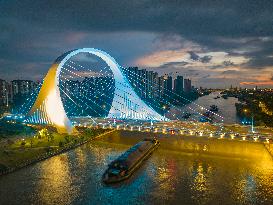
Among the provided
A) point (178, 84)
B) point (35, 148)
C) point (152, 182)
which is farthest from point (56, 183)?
point (178, 84)

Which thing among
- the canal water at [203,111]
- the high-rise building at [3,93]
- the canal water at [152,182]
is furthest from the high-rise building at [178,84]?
the canal water at [152,182]

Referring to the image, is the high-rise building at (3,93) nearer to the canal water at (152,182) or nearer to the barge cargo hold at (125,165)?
the canal water at (152,182)

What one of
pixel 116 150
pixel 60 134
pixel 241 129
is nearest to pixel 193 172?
pixel 116 150

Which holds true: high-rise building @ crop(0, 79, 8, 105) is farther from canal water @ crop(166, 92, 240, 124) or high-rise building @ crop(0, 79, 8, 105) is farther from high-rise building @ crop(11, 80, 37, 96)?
canal water @ crop(166, 92, 240, 124)

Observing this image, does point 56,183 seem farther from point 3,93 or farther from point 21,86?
point 21,86

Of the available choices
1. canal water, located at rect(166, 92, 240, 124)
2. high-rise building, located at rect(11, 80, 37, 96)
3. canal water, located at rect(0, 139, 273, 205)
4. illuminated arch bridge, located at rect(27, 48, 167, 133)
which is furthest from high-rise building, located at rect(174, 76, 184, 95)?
canal water, located at rect(0, 139, 273, 205)

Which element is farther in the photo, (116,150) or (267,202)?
(116,150)

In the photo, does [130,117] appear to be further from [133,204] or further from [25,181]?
[133,204]
